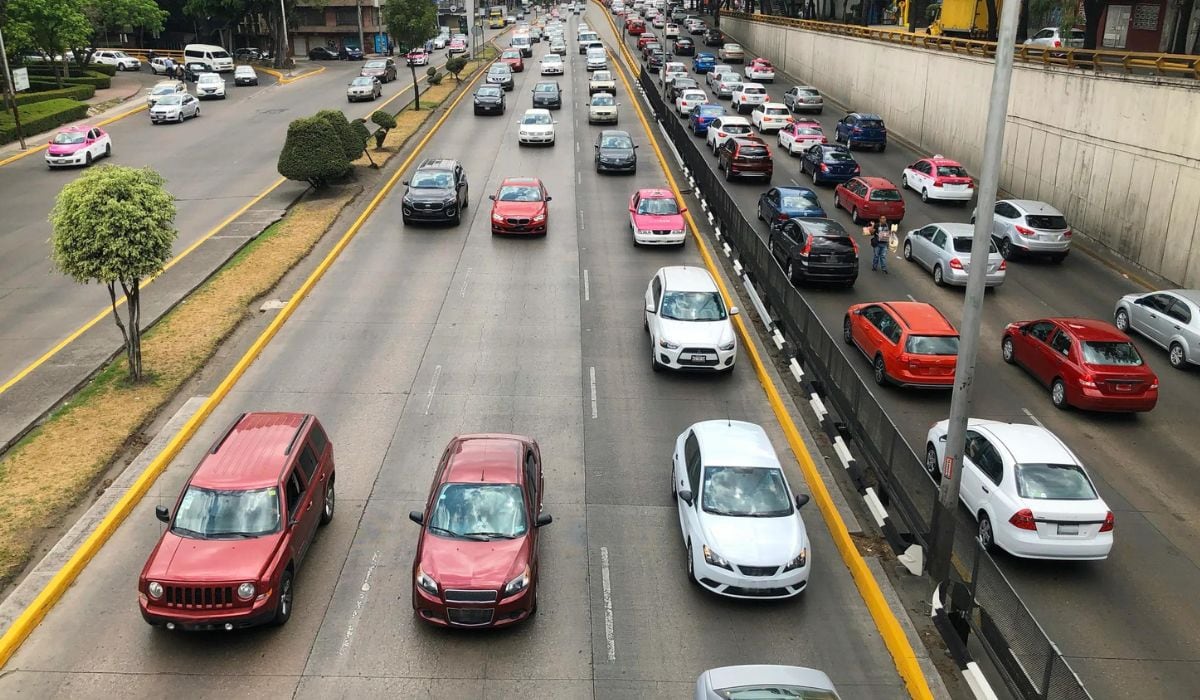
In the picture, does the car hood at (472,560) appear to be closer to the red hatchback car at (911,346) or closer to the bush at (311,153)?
the red hatchback car at (911,346)

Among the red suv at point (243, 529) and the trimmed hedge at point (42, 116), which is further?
the trimmed hedge at point (42, 116)

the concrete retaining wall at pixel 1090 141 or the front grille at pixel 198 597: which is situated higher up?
the concrete retaining wall at pixel 1090 141

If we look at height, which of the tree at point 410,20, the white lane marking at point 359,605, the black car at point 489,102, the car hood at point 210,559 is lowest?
the white lane marking at point 359,605

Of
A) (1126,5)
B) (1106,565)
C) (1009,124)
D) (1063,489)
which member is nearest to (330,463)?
(1063,489)

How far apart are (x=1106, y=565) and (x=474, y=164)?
3140 centimetres

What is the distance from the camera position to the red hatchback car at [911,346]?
1911 centimetres

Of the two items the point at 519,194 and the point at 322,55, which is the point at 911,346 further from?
the point at 322,55

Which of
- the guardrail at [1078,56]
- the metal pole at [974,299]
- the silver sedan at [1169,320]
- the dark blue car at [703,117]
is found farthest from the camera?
the dark blue car at [703,117]

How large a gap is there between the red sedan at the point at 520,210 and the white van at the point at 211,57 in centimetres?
5261

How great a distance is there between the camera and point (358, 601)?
1234cm

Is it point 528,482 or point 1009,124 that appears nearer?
point 528,482

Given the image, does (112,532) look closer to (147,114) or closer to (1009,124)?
(1009,124)

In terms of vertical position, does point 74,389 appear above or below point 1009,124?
below

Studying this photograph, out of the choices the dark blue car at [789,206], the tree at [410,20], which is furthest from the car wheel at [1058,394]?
the tree at [410,20]
